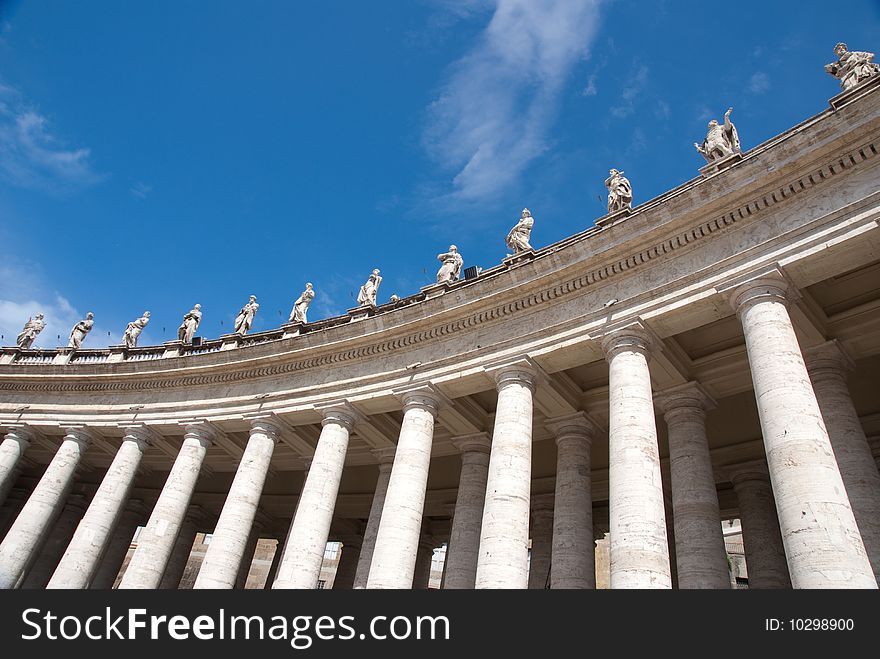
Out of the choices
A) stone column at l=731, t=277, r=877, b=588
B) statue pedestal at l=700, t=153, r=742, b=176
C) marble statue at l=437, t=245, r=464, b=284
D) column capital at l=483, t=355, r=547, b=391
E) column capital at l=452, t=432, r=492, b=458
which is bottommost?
stone column at l=731, t=277, r=877, b=588

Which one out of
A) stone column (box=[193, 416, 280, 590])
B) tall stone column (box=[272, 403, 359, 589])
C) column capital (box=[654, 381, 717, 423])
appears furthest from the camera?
stone column (box=[193, 416, 280, 590])

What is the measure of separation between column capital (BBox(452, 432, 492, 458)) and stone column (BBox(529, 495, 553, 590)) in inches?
233

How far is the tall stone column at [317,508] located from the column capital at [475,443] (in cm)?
513

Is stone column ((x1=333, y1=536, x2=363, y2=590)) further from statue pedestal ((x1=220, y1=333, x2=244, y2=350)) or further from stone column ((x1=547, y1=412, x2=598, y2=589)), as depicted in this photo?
stone column ((x1=547, y1=412, x2=598, y2=589))

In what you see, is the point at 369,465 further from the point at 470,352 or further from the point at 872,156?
the point at 872,156

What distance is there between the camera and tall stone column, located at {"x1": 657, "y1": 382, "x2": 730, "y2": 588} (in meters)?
21.2

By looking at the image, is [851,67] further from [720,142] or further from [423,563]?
[423,563]

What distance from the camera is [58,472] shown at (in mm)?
34250

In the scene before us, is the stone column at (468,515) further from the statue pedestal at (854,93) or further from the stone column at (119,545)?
the stone column at (119,545)

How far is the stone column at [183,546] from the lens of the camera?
39719 millimetres

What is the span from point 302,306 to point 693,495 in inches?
919

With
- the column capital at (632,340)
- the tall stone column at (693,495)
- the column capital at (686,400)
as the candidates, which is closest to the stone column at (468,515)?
the tall stone column at (693,495)

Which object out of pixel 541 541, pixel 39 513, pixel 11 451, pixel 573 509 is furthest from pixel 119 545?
pixel 573 509

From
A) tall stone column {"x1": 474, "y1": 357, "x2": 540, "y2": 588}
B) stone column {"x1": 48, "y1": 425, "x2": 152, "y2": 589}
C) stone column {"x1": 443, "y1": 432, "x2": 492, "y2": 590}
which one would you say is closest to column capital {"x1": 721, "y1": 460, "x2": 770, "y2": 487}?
stone column {"x1": 443, "y1": 432, "x2": 492, "y2": 590}
